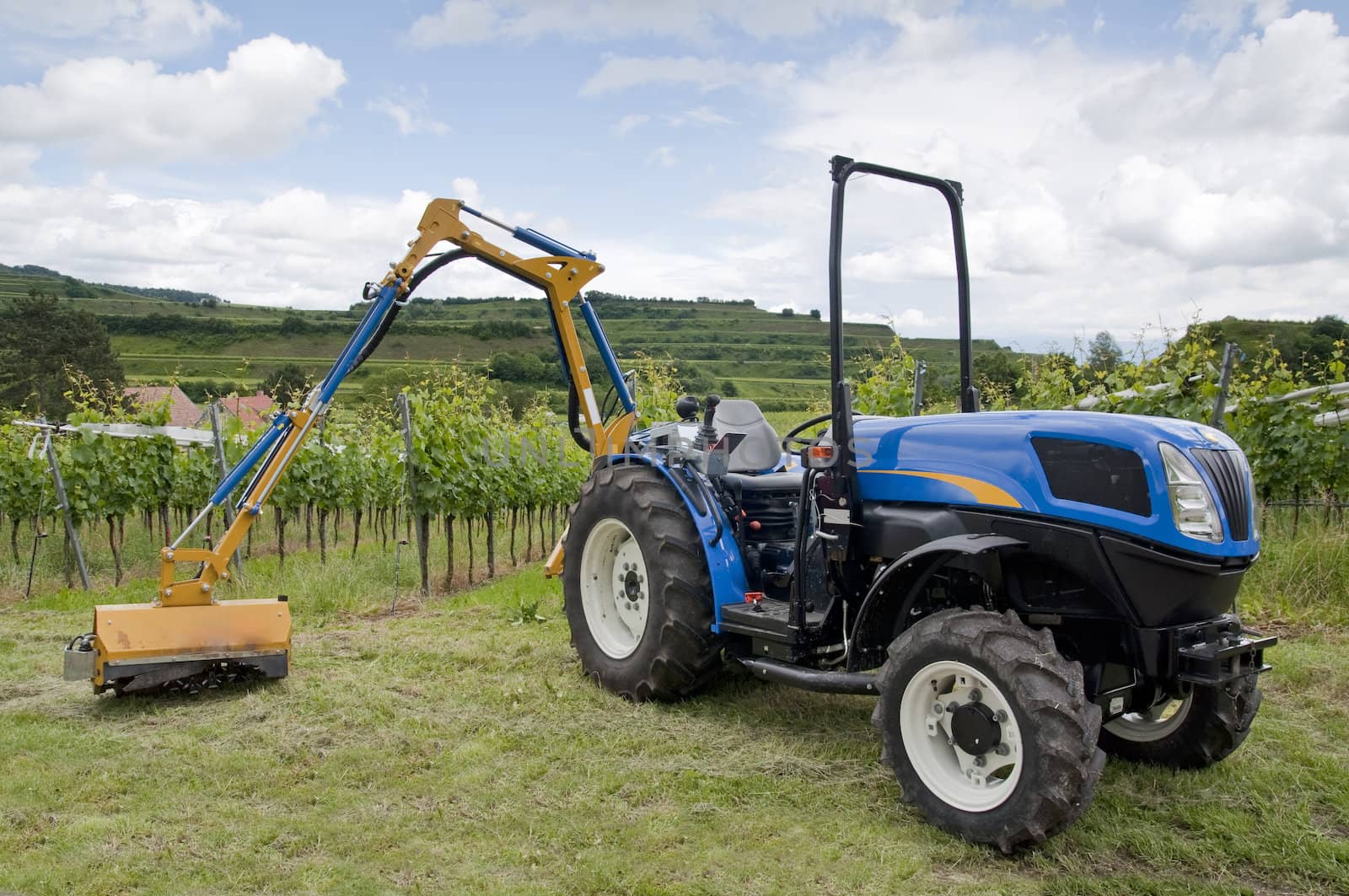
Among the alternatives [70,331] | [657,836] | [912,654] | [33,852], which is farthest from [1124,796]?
[70,331]

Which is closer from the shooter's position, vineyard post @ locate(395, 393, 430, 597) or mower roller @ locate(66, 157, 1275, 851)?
mower roller @ locate(66, 157, 1275, 851)

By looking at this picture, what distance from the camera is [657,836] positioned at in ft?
11.9

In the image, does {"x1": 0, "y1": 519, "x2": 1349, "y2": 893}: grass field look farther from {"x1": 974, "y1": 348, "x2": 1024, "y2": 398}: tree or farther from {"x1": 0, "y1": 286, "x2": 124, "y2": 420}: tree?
{"x1": 0, "y1": 286, "x2": 124, "y2": 420}: tree

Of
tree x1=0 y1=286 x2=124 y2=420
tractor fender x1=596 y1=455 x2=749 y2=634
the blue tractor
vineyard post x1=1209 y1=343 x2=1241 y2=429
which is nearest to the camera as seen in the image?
the blue tractor

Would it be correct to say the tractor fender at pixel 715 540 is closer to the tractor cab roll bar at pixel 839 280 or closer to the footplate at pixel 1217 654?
the tractor cab roll bar at pixel 839 280

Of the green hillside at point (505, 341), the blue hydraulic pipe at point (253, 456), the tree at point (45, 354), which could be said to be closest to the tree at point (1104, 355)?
the green hillside at point (505, 341)

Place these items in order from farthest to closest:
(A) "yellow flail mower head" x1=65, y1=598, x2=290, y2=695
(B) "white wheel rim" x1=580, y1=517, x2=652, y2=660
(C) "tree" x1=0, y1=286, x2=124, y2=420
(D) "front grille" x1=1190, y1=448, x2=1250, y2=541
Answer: (C) "tree" x1=0, y1=286, x2=124, y2=420, (B) "white wheel rim" x1=580, y1=517, x2=652, y2=660, (A) "yellow flail mower head" x1=65, y1=598, x2=290, y2=695, (D) "front grille" x1=1190, y1=448, x2=1250, y2=541

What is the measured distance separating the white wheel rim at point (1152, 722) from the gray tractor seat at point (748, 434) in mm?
2110

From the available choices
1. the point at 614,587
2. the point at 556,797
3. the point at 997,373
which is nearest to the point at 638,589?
the point at 614,587

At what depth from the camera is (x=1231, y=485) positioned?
3.60 metres

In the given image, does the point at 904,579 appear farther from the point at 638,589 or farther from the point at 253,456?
the point at 253,456

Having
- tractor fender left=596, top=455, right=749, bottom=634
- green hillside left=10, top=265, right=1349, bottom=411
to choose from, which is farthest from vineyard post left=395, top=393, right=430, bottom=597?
tractor fender left=596, top=455, right=749, bottom=634

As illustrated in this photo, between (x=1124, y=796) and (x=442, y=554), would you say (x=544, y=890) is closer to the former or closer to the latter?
(x=1124, y=796)

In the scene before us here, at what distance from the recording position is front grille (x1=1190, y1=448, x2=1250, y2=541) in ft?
11.6
